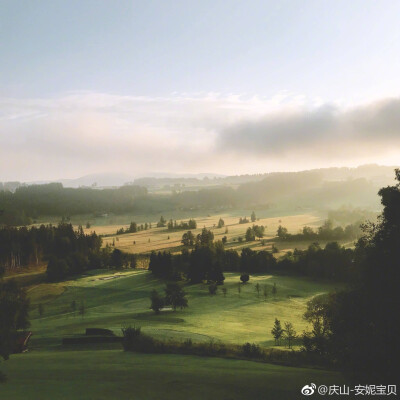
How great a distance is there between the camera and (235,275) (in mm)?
139125

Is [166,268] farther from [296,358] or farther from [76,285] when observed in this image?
[296,358]

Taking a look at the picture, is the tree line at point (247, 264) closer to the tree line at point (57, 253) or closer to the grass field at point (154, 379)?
the tree line at point (57, 253)

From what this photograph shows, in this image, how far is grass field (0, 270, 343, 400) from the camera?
97.9 ft

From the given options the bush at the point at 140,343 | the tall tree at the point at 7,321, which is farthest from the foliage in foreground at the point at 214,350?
the tall tree at the point at 7,321

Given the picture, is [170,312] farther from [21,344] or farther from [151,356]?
[151,356]

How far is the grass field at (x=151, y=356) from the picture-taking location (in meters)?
29.8

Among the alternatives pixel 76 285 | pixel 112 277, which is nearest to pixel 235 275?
pixel 112 277

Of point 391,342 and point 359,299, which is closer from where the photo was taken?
point 391,342

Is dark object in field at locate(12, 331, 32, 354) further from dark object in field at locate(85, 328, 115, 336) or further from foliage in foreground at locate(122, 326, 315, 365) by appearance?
foliage in foreground at locate(122, 326, 315, 365)

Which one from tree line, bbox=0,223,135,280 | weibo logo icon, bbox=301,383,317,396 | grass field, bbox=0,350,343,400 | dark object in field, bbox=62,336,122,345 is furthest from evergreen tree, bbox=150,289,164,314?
tree line, bbox=0,223,135,280

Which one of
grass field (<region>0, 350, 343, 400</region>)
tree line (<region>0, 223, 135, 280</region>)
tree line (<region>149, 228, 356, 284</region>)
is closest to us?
grass field (<region>0, 350, 343, 400</region>)

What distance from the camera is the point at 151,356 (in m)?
42.9

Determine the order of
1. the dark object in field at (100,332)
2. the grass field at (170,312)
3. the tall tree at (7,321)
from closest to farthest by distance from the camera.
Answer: the tall tree at (7,321), the dark object in field at (100,332), the grass field at (170,312)

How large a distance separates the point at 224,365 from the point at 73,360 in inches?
607
